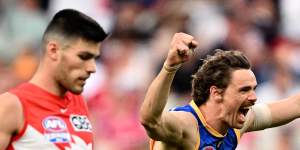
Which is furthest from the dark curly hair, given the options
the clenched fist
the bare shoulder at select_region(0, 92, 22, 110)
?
the bare shoulder at select_region(0, 92, 22, 110)

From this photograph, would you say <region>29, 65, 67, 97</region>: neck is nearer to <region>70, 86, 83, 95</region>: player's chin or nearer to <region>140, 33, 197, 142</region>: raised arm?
<region>70, 86, 83, 95</region>: player's chin

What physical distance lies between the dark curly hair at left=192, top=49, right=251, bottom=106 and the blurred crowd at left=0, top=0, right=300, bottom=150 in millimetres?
4145

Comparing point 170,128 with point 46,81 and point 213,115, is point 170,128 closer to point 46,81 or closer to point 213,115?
point 213,115

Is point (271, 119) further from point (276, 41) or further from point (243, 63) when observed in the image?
point (276, 41)

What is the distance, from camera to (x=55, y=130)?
791 centimetres

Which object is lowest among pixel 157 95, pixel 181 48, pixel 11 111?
pixel 11 111

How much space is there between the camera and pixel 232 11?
15.2m

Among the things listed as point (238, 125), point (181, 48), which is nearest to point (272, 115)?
point (238, 125)

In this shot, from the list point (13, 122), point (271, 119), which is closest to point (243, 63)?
point (271, 119)

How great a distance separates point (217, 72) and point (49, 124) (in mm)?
1614

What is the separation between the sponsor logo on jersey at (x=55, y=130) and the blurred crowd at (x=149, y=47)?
5.02 metres

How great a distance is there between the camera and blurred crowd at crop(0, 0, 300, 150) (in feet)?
43.1

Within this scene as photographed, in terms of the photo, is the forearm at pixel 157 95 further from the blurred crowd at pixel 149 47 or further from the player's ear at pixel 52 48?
the blurred crowd at pixel 149 47

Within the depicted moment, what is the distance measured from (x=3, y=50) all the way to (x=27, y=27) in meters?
0.50
